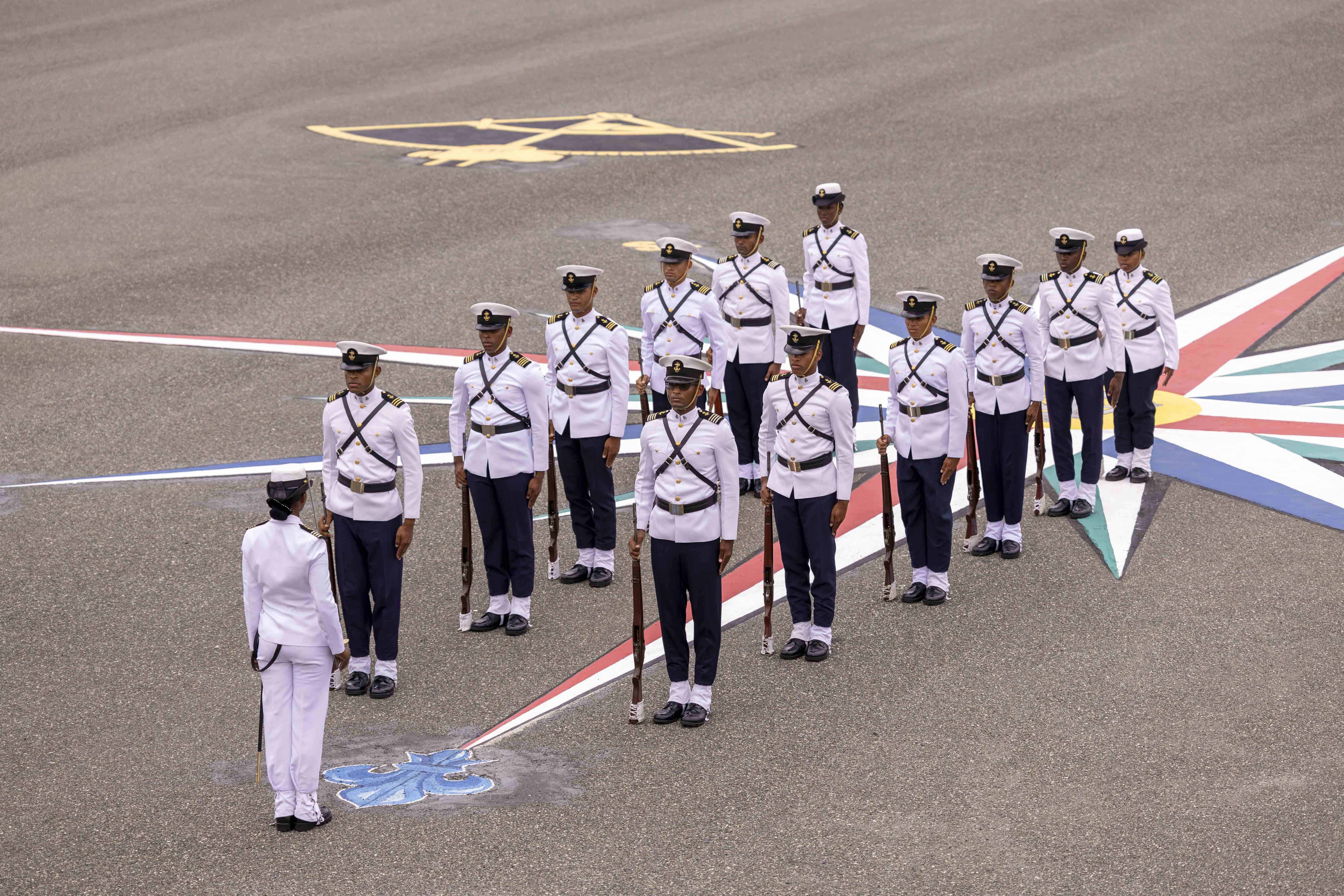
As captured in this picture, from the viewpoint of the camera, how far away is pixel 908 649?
31.4ft

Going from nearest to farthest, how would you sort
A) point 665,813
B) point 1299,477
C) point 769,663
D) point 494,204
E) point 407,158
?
point 665,813 < point 769,663 < point 1299,477 < point 494,204 < point 407,158

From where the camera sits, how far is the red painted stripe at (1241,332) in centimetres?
1393

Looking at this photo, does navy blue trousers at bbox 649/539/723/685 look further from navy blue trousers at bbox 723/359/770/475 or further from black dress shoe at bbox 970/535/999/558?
navy blue trousers at bbox 723/359/770/475

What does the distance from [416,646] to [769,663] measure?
7.29ft

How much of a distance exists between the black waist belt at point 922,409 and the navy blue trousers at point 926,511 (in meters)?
0.29

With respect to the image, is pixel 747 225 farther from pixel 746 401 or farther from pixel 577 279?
pixel 577 279

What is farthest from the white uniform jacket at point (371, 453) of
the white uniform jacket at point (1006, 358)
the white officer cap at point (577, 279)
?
the white uniform jacket at point (1006, 358)

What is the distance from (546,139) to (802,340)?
1405cm

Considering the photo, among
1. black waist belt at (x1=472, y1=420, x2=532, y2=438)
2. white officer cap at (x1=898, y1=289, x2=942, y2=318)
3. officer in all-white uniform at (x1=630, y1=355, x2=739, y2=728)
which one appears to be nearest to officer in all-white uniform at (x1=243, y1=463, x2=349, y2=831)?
officer in all-white uniform at (x1=630, y1=355, x2=739, y2=728)

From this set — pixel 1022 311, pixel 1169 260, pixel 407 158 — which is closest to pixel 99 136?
pixel 407 158

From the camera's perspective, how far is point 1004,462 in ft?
36.2

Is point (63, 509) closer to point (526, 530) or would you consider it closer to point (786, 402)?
point (526, 530)

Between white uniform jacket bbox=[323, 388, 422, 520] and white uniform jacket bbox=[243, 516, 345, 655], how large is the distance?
147 cm

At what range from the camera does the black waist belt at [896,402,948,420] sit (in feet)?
33.7
